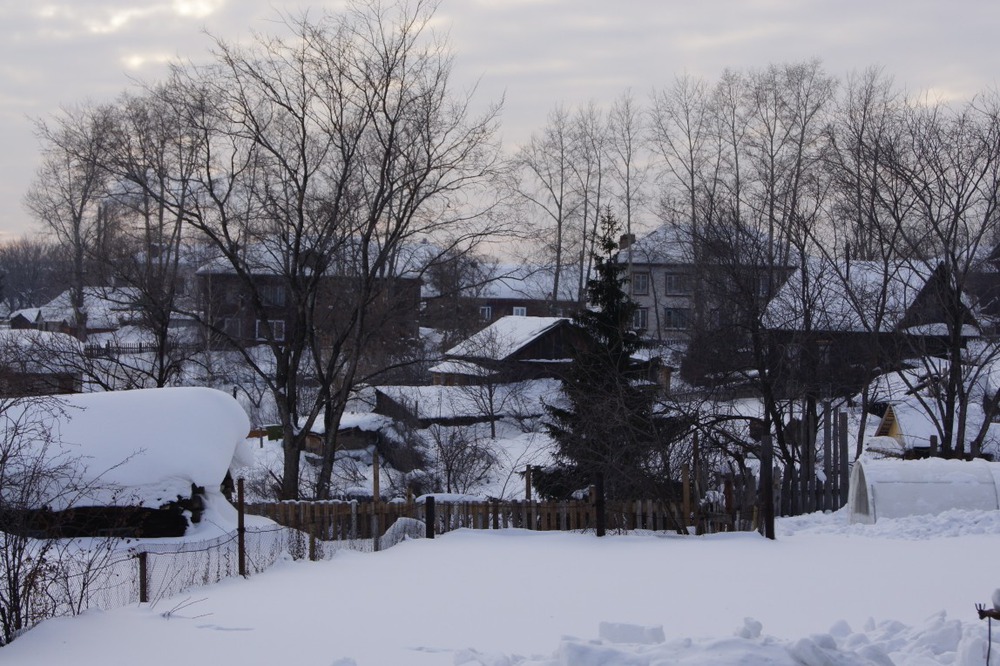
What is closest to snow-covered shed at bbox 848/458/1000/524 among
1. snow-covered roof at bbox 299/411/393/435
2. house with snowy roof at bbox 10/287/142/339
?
snow-covered roof at bbox 299/411/393/435

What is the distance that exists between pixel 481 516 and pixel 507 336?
32656 millimetres

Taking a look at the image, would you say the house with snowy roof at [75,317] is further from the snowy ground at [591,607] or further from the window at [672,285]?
the snowy ground at [591,607]

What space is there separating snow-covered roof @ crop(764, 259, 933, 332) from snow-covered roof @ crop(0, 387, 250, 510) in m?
16.1

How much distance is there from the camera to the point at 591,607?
32.8ft

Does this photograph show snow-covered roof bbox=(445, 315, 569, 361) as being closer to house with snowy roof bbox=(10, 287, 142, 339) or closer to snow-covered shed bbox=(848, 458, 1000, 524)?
house with snowy roof bbox=(10, 287, 142, 339)

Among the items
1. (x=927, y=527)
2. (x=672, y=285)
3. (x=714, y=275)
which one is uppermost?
(x=672, y=285)

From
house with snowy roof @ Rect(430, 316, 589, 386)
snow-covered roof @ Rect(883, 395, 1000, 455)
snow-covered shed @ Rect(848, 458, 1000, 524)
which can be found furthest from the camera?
house with snowy roof @ Rect(430, 316, 589, 386)

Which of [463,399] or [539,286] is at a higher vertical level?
[539,286]

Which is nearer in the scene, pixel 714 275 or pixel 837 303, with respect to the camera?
pixel 714 275

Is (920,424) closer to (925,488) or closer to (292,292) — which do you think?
(925,488)

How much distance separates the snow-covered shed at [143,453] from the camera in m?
16.2

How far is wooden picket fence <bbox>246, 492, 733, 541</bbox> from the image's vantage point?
17094 mm

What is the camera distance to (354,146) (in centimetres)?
2752

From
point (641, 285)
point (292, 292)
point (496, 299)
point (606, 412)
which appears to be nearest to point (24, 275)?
point (496, 299)
